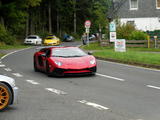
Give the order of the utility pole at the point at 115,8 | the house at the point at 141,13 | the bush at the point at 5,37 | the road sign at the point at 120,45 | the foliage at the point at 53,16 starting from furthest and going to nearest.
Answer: the foliage at the point at 53,16
the utility pole at the point at 115,8
the house at the point at 141,13
the bush at the point at 5,37
the road sign at the point at 120,45

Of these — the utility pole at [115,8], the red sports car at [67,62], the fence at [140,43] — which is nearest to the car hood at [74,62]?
the red sports car at [67,62]

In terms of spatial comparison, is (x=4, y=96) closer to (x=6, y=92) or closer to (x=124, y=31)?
(x=6, y=92)

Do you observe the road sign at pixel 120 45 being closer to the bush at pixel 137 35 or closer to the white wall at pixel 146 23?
the bush at pixel 137 35

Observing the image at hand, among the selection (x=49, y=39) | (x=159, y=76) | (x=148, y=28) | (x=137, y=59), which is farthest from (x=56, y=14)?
(x=159, y=76)

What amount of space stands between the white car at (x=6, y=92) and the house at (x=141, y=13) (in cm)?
4422

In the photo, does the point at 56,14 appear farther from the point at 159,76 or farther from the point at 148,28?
the point at 159,76

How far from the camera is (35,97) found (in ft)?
35.4

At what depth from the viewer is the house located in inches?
2073

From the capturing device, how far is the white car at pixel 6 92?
8.80 metres

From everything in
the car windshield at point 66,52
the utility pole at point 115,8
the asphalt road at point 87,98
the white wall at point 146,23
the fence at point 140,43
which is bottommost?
the asphalt road at point 87,98

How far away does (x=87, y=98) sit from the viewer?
1056cm

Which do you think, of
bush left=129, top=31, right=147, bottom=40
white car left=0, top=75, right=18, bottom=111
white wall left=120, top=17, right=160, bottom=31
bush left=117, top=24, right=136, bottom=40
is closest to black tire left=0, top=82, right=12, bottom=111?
white car left=0, top=75, right=18, bottom=111

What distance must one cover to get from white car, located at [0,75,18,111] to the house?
4422 cm

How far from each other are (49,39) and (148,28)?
1378cm
